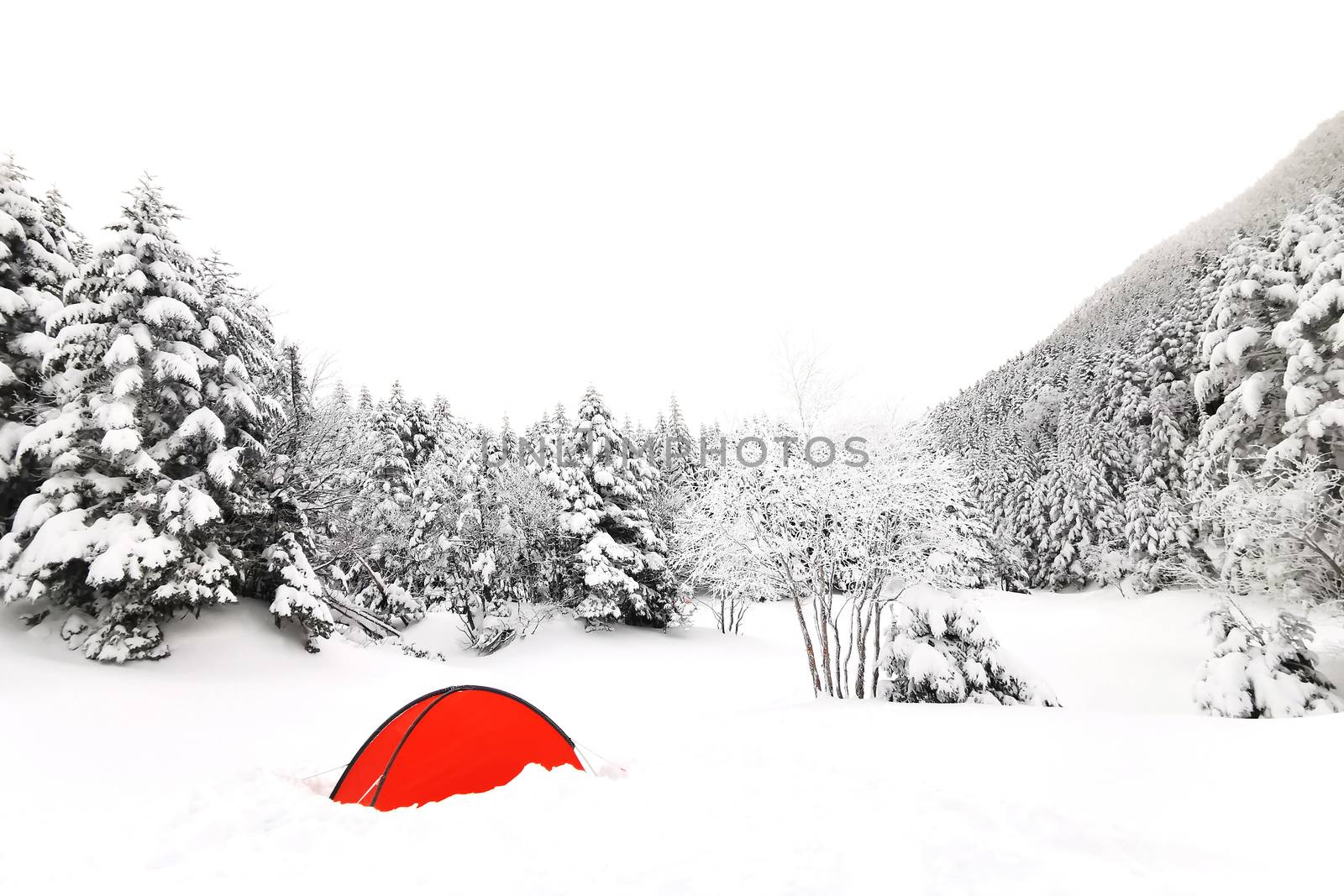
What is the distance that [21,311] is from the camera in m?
11.9

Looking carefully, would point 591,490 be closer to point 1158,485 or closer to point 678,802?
point 678,802

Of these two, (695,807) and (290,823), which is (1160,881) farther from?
(290,823)

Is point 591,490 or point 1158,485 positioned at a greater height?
point 1158,485

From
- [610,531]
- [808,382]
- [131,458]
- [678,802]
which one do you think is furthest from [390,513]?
[678,802]

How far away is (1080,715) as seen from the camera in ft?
27.5

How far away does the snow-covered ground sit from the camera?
4.05m

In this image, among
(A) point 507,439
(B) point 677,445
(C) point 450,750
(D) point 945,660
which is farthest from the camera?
(A) point 507,439

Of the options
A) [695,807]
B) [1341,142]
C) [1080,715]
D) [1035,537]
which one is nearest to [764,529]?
[1080,715]

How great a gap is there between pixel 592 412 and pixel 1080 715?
1935cm

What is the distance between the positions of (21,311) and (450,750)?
1388 cm

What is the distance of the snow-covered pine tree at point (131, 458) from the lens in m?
10.5

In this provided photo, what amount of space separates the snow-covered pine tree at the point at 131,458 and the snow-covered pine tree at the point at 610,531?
1219cm

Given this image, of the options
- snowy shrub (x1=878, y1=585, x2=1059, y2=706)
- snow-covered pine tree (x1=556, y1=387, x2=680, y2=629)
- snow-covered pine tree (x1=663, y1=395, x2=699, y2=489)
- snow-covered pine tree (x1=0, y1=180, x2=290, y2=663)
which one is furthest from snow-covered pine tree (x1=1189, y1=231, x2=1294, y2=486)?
snow-covered pine tree (x1=663, y1=395, x2=699, y2=489)

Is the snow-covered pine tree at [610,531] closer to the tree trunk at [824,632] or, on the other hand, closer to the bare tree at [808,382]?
the tree trunk at [824,632]
